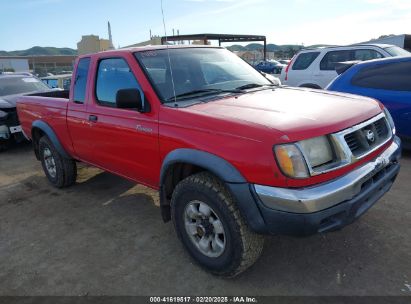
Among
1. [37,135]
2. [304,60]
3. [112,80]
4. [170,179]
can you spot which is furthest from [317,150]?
[304,60]

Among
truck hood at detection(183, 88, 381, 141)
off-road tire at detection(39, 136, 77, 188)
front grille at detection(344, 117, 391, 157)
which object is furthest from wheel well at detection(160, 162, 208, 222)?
off-road tire at detection(39, 136, 77, 188)

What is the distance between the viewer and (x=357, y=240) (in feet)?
11.3

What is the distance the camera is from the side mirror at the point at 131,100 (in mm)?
3213

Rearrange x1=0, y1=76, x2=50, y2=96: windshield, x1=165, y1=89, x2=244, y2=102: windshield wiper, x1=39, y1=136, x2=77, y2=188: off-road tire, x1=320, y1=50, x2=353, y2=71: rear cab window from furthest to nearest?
x1=320, y1=50, x2=353, y2=71: rear cab window → x1=0, y1=76, x2=50, y2=96: windshield → x1=39, y1=136, x2=77, y2=188: off-road tire → x1=165, y1=89, x2=244, y2=102: windshield wiper

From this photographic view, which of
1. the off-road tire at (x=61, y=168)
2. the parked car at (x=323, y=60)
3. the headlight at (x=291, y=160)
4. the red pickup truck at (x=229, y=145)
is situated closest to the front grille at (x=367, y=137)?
the red pickup truck at (x=229, y=145)

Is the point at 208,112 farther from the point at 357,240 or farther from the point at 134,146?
the point at 357,240

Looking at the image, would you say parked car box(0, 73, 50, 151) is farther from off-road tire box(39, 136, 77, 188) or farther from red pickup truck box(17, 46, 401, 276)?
red pickup truck box(17, 46, 401, 276)

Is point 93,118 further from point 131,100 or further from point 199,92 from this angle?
point 199,92

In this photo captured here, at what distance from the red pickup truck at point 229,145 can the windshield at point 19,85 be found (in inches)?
218

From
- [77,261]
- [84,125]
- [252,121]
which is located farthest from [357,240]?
[84,125]

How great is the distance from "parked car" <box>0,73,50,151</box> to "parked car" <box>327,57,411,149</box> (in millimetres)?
6379

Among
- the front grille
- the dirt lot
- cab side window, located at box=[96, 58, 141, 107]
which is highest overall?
cab side window, located at box=[96, 58, 141, 107]

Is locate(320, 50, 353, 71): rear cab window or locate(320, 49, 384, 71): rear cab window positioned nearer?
locate(320, 49, 384, 71): rear cab window

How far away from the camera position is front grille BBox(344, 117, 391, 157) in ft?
9.21
